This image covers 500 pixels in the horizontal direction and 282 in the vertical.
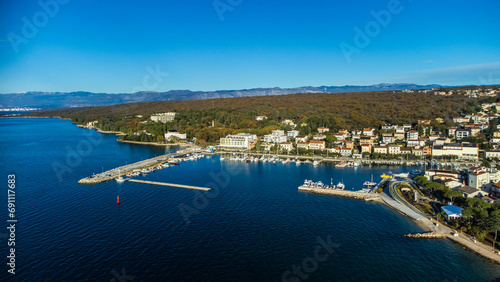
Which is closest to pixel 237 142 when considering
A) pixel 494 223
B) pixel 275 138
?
pixel 275 138

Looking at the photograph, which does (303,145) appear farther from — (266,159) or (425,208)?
(425,208)

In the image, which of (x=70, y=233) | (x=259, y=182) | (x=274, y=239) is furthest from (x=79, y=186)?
(x=274, y=239)

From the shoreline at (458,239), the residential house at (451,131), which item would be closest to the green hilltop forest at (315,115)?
the residential house at (451,131)

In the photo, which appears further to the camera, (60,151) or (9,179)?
(60,151)

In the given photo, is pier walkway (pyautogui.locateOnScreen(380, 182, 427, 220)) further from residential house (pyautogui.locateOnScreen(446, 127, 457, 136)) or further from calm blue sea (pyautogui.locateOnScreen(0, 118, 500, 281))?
residential house (pyautogui.locateOnScreen(446, 127, 457, 136))

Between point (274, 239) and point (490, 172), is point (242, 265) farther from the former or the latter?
point (490, 172)

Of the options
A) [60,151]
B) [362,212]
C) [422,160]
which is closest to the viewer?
[362,212]

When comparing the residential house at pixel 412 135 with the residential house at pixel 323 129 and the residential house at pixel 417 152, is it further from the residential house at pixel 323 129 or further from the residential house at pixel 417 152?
the residential house at pixel 323 129

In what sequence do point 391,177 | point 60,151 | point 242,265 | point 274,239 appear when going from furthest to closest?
point 60,151, point 391,177, point 274,239, point 242,265
